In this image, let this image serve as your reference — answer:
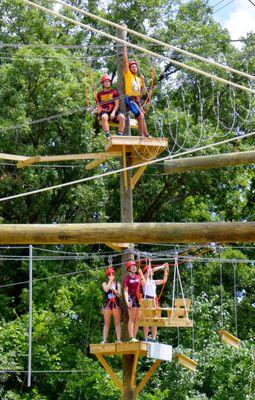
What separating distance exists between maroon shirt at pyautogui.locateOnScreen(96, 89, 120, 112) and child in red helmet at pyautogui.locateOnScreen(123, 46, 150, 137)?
0.56 ft

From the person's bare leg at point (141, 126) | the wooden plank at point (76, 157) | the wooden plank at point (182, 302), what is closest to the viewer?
the wooden plank at point (76, 157)

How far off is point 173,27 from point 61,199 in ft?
14.7

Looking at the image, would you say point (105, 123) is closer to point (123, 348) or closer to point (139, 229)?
point (123, 348)

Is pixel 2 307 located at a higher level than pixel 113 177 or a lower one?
lower

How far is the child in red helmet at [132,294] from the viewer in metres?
15.3

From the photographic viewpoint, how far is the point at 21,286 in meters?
24.8

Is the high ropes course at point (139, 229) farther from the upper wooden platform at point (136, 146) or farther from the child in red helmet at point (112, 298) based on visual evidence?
the child in red helmet at point (112, 298)

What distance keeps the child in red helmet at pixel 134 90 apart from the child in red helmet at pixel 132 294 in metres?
1.75

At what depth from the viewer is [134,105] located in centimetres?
1566

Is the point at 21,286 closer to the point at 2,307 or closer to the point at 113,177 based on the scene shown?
the point at 2,307

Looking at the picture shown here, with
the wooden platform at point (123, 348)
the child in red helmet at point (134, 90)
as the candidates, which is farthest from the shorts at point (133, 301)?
→ the child in red helmet at point (134, 90)

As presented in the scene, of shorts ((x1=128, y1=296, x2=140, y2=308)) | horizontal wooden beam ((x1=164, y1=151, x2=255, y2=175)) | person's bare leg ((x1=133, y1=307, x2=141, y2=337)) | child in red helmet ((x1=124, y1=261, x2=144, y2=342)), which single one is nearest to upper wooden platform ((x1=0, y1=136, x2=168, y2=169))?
child in red helmet ((x1=124, y1=261, x2=144, y2=342))

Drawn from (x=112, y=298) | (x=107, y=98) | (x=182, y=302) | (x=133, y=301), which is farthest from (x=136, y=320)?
(x=107, y=98)

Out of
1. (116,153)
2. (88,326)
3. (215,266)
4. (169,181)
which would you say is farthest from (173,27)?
(116,153)
